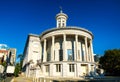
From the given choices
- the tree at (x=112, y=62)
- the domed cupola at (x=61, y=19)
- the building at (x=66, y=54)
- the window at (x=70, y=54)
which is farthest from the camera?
the domed cupola at (x=61, y=19)

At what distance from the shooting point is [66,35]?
142 ft

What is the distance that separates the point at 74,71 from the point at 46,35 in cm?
1392

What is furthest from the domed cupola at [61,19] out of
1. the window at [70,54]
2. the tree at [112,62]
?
the tree at [112,62]

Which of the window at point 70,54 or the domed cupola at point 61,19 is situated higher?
the domed cupola at point 61,19

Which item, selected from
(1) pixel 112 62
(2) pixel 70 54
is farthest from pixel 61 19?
(1) pixel 112 62

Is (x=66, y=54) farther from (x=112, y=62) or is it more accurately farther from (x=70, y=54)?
(x=112, y=62)

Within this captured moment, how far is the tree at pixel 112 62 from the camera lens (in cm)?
3778

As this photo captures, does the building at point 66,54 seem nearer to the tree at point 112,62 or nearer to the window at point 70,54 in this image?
the window at point 70,54

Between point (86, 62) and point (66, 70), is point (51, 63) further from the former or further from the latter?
point (86, 62)

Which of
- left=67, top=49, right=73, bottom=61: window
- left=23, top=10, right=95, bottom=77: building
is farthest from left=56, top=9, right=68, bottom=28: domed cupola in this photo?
left=67, top=49, right=73, bottom=61: window

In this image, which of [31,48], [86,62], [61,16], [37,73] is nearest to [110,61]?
[86,62]

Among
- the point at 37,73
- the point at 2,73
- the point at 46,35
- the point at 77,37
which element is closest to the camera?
the point at 2,73

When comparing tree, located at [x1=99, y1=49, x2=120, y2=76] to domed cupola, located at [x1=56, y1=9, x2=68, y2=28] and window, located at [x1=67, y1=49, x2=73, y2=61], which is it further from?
domed cupola, located at [x1=56, y1=9, x2=68, y2=28]

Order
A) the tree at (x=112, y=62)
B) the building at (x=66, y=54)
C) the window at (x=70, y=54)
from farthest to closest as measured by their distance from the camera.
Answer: the window at (x=70, y=54) < the building at (x=66, y=54) < the tree at (x=112, y=62)
